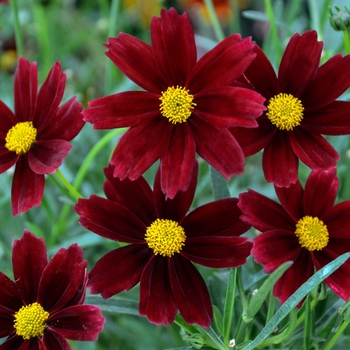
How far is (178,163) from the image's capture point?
0.48 metres

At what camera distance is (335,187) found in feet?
1.73

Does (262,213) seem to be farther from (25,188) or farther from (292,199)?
(25,188)

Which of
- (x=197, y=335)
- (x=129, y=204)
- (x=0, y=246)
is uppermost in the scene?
(x=0, y=246)

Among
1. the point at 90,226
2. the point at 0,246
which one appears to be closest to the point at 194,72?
the point at 90,226

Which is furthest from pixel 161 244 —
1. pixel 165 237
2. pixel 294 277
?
pixel 294 277

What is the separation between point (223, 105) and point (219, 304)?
0.68 ft

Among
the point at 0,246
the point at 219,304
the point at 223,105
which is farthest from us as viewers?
the point at 0,246

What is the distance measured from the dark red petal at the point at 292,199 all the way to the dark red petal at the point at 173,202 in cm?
7

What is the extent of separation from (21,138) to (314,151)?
0.26 metres

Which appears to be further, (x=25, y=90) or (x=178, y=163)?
(x=25, y=90)

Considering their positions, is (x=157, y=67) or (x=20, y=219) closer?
(x=157, y=67)

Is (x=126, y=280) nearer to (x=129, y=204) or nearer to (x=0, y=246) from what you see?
(x=129, y=204)

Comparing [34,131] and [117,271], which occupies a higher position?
[34,131]

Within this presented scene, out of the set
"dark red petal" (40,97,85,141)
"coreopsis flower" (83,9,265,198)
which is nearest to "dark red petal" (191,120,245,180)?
"coreopsis flower" (83,9,265,198)
